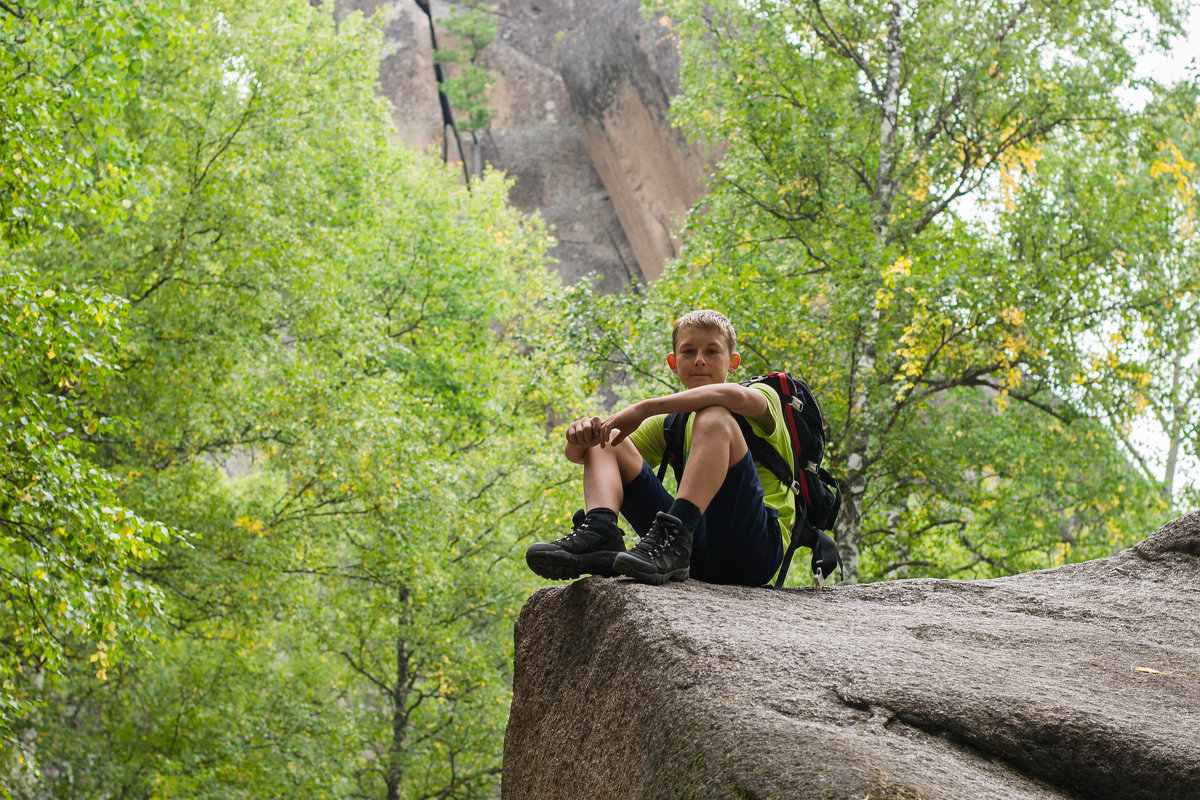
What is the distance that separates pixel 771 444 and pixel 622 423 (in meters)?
0.66

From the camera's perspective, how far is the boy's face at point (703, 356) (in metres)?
4.06

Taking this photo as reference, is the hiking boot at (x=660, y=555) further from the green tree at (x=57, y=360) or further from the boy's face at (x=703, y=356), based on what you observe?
the green tree at (x=57, y=360)

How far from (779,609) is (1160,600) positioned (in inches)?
73.3

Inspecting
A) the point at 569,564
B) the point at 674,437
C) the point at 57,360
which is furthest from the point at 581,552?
the point at 57,360

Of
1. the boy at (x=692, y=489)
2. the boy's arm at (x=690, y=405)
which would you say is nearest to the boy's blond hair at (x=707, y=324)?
the boy at (x=692, y=489)

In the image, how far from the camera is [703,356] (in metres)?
4.06

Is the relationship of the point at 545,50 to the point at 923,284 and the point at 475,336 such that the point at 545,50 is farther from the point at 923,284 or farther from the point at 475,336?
the point at 923,284

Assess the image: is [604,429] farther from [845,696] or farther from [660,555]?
[845,696]

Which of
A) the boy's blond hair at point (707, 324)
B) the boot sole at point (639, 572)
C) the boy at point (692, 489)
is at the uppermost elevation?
the boy's blond hair at point (707, 324)

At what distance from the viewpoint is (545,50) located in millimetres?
34125

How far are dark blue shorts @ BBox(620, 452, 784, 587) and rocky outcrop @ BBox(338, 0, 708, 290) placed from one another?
24.0 m

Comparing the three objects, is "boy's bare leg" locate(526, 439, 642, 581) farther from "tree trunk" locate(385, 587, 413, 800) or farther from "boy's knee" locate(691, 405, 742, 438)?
"tree trunk" locate(385, 587, 413, 800)

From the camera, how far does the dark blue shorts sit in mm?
3789

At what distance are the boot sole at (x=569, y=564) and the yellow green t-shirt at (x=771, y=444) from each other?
2.04 ft
